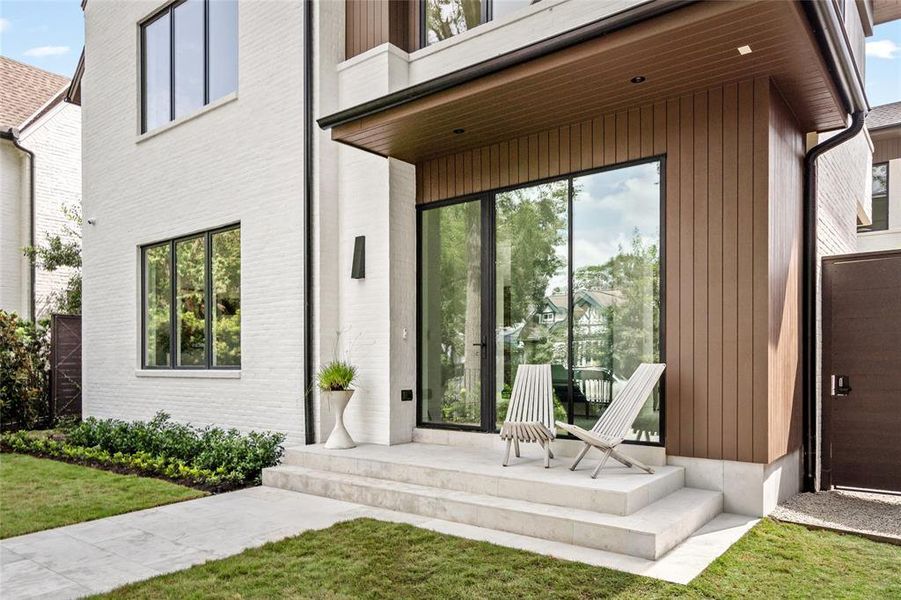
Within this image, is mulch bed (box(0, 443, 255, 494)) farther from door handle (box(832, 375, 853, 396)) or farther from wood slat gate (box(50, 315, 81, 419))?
door handle (box(832, 375, 853, 396))

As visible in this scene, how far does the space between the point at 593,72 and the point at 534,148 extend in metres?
1.42

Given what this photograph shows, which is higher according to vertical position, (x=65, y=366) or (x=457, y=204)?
(x=457, y=204)

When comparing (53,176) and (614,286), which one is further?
(53,176)

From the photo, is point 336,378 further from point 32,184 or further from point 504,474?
point 32,184

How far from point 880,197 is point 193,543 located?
1362 cm

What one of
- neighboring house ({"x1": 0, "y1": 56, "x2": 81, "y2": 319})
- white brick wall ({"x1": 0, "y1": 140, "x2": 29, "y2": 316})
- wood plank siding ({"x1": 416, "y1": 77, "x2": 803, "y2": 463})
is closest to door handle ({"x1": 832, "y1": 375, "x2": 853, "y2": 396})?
wood plank siding ({"x1": 416, "y1": 77, "x2": 803, "y2": 463})

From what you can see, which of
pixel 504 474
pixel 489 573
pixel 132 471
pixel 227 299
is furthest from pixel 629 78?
pixel 132 471

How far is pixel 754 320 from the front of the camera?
490 cm

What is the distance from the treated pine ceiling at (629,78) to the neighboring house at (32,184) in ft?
35.4

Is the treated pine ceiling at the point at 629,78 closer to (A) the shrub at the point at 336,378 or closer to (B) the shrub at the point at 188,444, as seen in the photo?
(A) the shrub at the point at 336,378

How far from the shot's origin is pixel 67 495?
19.9 ft

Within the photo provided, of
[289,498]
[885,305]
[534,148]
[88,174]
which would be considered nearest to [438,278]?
[534,148]

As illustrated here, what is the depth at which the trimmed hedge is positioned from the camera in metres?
6.71

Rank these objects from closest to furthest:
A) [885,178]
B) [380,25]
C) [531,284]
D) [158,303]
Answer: [531,284] < [380,25] < [158,303] < [885,178]
